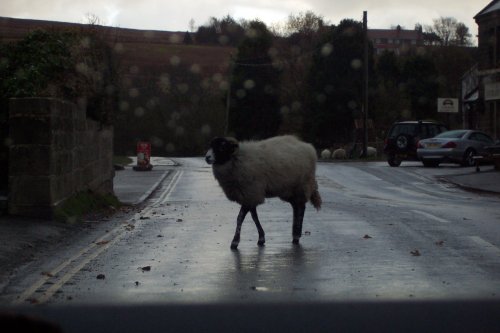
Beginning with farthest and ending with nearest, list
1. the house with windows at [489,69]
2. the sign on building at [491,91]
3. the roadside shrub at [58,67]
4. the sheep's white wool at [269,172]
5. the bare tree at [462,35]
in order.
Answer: the bare tree at [462,35] → the house with windows at [489,69] → the sign on building at [491,91] → the roadside shrub at [58,67] → the sheep's white wool at [269,172]

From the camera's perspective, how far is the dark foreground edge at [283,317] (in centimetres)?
645

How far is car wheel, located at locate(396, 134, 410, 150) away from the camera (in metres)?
38.0

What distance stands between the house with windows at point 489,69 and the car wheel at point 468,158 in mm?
9935

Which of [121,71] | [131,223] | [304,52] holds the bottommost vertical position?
[131,223]

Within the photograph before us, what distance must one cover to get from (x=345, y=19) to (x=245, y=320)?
61.9 meters

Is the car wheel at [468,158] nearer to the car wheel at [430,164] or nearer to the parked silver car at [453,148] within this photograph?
the parked silver car at [453,148]

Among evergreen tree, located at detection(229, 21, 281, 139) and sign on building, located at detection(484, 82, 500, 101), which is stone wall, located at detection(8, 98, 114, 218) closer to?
sign on building, located at detection(484, 82, 500, 101)

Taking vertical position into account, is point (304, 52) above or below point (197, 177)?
above

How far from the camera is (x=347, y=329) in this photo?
21.0ft

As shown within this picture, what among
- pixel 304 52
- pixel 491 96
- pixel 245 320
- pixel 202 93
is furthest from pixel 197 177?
pixel 304 52

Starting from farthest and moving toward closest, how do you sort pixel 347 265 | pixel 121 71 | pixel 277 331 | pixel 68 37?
1. pixel 121 71
2. pixel 68 37
3. pixel 347 265
4. pixel 277 331

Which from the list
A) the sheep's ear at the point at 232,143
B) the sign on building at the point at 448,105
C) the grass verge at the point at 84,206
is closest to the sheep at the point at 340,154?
the sign on building at the point at 448,105

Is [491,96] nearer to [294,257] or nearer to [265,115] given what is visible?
[265,115]

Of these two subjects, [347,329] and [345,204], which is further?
[345,204]
